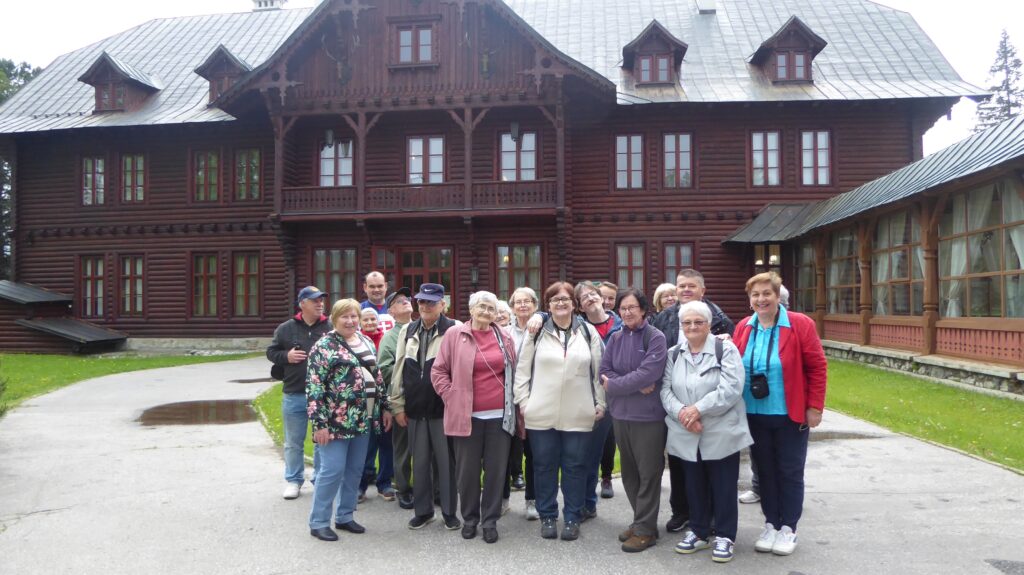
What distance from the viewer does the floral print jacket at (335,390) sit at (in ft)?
16.3

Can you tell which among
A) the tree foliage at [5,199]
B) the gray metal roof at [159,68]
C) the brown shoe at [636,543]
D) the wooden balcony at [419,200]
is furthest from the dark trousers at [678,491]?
the tree foliage at [5,199]

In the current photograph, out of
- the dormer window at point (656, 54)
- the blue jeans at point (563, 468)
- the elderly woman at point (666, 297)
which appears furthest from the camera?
the dormer window at point (656, 54)

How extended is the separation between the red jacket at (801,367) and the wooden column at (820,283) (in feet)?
46.1

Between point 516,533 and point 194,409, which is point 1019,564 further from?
point 194,409

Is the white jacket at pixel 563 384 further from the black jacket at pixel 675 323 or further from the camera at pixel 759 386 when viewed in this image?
the camera at pixel 759 386

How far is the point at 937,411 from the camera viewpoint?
30.3 feet

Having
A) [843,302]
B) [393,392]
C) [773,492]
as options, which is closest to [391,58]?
[843,302]

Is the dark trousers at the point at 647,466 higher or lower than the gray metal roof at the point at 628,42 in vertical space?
lower

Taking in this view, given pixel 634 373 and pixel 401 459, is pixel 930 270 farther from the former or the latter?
pixel 401 459

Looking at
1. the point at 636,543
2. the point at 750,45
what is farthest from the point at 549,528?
the point at 750,45

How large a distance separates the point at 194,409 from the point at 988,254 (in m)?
12.5

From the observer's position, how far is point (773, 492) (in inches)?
179

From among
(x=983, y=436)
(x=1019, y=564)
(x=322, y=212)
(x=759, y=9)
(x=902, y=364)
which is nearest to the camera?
(x=1019, y=564)

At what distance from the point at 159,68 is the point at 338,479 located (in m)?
23.8
